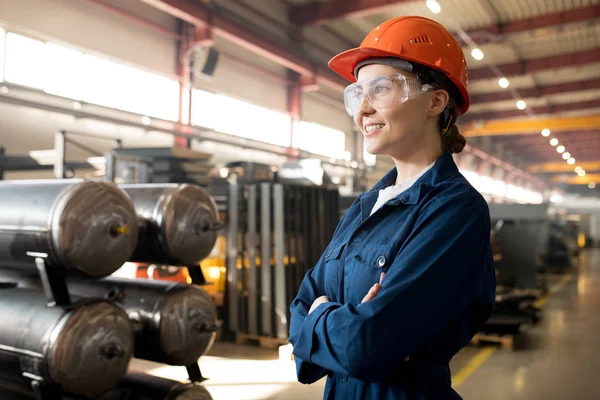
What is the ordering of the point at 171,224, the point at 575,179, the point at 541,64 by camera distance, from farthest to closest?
the point at 575,179 < the point at 541,64 < the point at 171,224

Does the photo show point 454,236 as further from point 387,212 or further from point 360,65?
point 360,65

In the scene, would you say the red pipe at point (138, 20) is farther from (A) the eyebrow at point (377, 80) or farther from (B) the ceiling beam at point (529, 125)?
(B) the ceiling beam at point (529, 125)

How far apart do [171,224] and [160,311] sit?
23.3 inches

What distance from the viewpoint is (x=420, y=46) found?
5.03 ft

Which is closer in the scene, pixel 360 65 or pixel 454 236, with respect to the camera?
pixel 454 236

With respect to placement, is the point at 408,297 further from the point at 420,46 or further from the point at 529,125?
the point at 529,125

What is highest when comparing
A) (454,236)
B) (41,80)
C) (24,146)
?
(41,80)

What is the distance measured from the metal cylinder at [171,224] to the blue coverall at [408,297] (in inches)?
89.0

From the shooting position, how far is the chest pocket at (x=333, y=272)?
5.20ft

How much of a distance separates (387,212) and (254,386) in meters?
3.78

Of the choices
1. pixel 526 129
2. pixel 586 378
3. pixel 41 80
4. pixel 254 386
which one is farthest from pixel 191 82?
pixel 526 129

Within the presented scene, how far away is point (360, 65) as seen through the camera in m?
1.67

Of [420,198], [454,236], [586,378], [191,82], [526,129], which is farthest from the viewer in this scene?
[526,129]

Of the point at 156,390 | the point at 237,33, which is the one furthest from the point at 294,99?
the point at 156,390
